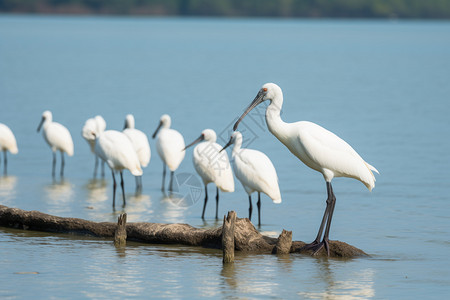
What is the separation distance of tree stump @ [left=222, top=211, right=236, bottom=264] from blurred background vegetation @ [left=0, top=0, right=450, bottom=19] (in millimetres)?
140945

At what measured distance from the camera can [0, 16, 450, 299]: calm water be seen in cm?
923

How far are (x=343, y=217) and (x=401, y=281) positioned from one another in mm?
4158

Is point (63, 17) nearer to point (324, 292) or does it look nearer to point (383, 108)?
point (383, 108)

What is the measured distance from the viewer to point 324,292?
29.5 ft

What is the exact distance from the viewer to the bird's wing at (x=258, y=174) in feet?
41.6

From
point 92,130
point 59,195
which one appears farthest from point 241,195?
point 92,130

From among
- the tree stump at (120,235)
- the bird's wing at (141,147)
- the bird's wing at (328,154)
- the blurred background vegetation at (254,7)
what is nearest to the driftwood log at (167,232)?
the tree stump at (120,235)

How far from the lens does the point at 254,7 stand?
156500 mm

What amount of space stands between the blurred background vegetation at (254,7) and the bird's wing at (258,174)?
138 m

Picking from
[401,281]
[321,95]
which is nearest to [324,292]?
[401,281]

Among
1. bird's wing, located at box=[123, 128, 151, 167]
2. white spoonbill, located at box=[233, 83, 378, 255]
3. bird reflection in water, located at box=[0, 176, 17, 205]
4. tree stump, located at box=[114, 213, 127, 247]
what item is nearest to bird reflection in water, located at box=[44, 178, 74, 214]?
bird reflection in water, located at box=[0, 176, 17, 205]

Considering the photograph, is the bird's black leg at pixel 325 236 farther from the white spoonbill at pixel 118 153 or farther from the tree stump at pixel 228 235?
the white spoonbill at pixel 118 153

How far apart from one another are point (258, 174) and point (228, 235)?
3172mm

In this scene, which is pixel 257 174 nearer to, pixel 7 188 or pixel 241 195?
pixel 241 195
